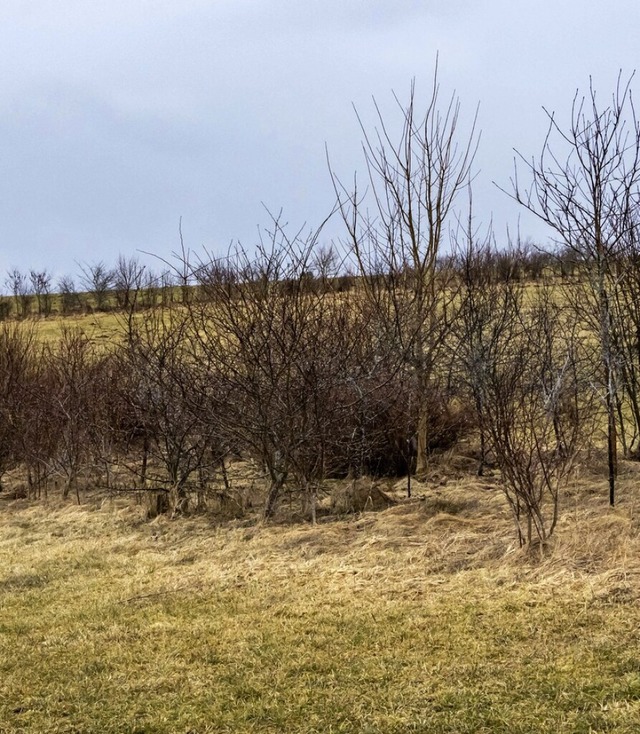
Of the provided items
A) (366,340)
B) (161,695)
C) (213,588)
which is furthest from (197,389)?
(161,695)

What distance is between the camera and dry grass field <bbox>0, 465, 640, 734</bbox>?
122 inches

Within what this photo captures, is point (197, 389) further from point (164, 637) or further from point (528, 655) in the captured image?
point (528, 655)

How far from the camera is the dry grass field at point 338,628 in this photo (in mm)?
3107

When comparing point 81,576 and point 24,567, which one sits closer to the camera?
point 81,576

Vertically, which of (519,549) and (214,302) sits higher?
(214,302)

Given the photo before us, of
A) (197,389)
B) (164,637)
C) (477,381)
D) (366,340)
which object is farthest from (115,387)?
(164,637)

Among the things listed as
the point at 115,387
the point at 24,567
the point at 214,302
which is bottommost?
the point at 24,567

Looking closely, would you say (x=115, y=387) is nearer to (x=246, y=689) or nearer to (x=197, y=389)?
(x=197, y=389)

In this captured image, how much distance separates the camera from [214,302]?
7305 millimetres

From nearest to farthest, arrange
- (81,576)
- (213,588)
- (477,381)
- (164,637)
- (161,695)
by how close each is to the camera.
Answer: (161,695)
(164,637)
(213,588)
(81,576)
(477,381)

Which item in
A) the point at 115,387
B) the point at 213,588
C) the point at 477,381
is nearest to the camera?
the point at 213,588

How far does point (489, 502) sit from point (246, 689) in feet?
13.7

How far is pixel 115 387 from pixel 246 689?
685cm

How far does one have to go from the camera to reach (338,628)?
411 centimetres
